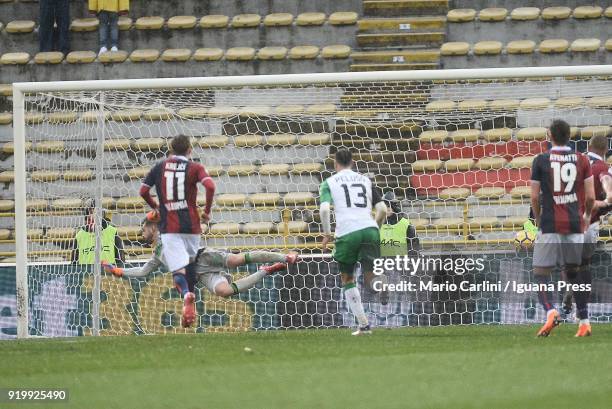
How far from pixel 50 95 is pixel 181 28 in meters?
6.51

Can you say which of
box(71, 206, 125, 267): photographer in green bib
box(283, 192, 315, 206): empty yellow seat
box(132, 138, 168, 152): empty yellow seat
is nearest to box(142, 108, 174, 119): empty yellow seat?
box(132, 138, 168, 152): empty yellow seat

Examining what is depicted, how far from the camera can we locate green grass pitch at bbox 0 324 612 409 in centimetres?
698

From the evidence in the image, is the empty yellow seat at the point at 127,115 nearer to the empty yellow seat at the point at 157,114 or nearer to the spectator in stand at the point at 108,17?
Result: the empty yellow seat at the point at 157,114

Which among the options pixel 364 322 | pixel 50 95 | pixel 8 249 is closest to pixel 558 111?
pixel 364 322

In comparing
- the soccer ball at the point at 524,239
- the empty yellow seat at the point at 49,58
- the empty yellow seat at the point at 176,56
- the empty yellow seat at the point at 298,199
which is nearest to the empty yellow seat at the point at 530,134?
the soccer ball at the point at 524,239

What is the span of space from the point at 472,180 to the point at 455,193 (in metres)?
0.33

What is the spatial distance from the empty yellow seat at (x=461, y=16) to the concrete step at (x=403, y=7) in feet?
1.39

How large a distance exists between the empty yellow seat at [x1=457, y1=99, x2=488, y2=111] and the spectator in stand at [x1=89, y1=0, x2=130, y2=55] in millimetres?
6229

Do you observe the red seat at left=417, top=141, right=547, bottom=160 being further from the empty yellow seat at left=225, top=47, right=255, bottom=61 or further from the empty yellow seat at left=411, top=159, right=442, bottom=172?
the empty yellow seat at left=225, top=47, right=255, bottom=61

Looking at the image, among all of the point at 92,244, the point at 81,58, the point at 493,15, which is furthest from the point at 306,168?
the point at 81,58

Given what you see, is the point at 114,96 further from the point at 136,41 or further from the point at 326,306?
the point at 136,41

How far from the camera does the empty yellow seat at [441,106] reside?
48.3 feet

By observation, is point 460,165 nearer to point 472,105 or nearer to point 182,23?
point 472,105

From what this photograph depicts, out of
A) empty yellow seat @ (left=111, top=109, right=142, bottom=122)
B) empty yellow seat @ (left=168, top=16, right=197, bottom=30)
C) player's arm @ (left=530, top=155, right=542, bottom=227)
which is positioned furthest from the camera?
A: empty yellow seat @ (left=168, top=16, right=197, bottom=30)
